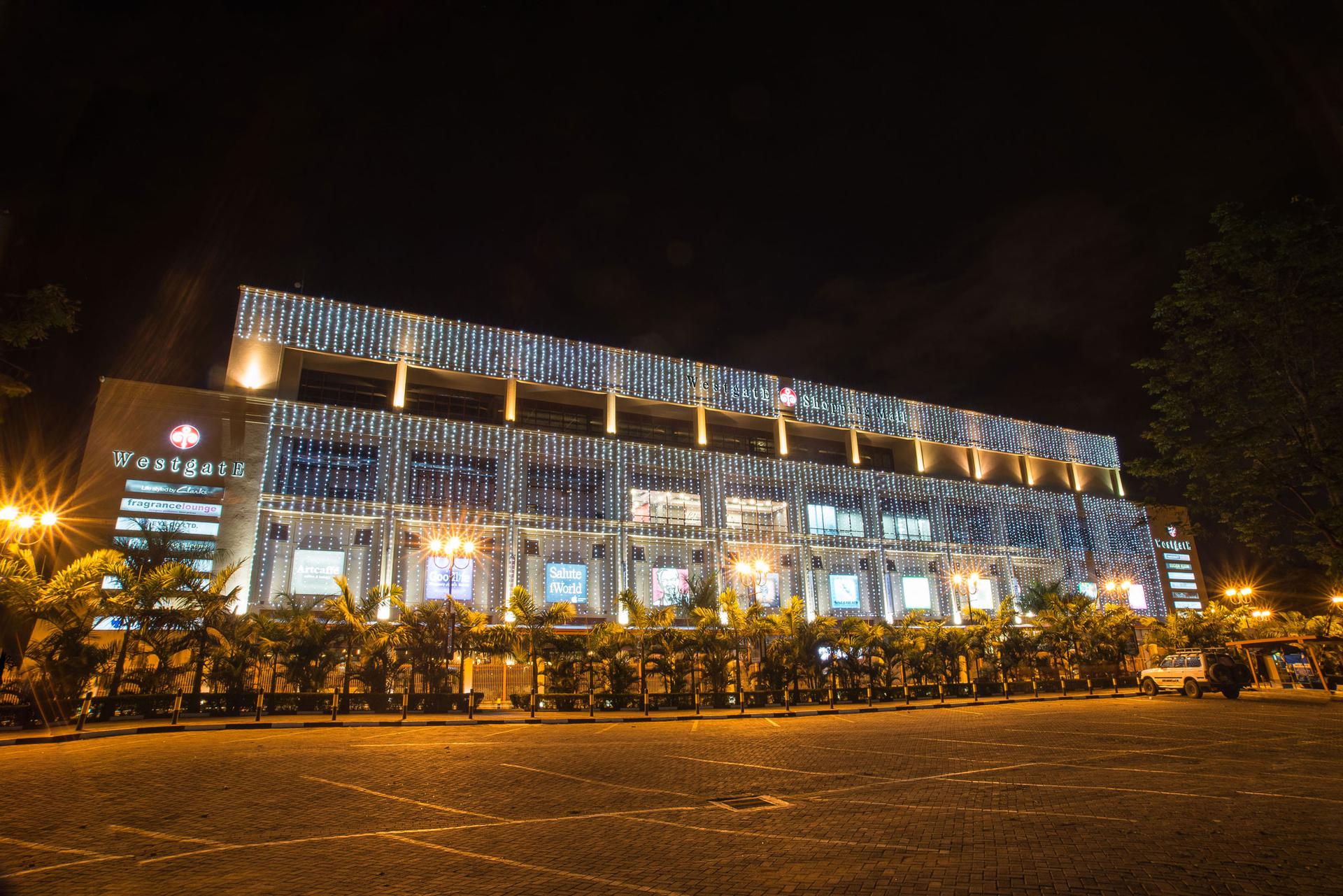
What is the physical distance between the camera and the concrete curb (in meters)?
17.7

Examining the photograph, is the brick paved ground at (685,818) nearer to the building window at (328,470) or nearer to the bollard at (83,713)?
the bollard at (83,713)

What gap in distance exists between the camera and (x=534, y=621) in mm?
28203

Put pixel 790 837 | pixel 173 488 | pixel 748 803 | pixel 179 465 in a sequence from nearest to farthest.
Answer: pixel 790 837 → pixel 748 803 → pixel 173 488 → pixel 179 465

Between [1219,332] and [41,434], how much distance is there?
150 feet

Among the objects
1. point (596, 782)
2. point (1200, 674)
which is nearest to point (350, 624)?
point (596, 782)

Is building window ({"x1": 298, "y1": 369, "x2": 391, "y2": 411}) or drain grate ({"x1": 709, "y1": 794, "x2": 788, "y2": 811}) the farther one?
building window ({"x1": 298, "y1": 369, "x2": 391, "y2": 411})

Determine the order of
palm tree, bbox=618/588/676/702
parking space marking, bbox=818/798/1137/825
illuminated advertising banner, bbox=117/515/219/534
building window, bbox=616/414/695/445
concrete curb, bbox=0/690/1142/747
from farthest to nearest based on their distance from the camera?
building window, bbox=616/414/695/445
illuminated advertising banner, bbox=117/515/219/534
palm tree, bbox=618/588/676/702
concrete curb, bbox=0/690/1142/747
parking space marking, bbox=818/798/1137/825

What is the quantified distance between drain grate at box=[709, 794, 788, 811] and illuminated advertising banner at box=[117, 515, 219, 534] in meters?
33.1

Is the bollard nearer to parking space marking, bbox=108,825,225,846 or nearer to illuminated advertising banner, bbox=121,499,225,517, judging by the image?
parking space marking, bbox=108,825,225,846

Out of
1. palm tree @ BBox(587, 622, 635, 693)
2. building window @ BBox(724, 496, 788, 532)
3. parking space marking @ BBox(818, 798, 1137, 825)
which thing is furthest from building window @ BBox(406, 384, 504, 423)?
parking space marking @ BBox(818, 798, 1137, 825)

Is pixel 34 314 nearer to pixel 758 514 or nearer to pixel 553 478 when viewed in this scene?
pixel 553 478

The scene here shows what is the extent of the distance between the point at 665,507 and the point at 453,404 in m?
15.1

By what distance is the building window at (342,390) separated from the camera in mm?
42812

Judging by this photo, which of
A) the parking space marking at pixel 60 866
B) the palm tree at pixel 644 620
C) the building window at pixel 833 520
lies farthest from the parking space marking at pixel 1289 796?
the building window at pixel 833 520
